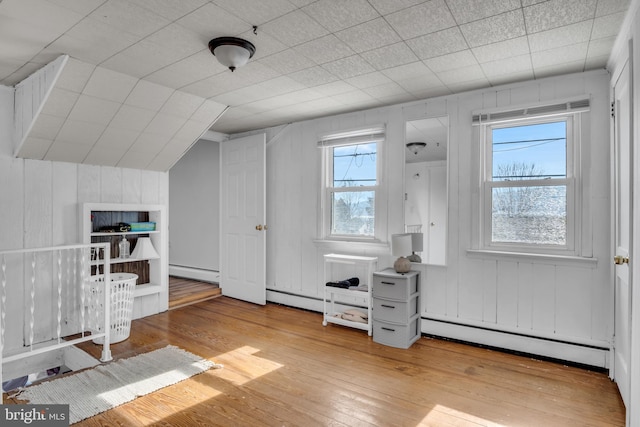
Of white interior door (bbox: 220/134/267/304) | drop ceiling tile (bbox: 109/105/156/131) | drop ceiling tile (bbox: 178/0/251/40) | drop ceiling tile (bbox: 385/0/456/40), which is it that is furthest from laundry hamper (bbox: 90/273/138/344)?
drop ceiling tile (bbox: 385/0/456/40)

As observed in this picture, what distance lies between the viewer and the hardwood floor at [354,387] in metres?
2.25

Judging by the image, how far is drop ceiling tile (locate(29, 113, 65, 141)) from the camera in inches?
120

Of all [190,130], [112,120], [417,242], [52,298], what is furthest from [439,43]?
[52,298]

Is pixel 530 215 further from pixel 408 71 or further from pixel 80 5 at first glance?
pixel 80 5

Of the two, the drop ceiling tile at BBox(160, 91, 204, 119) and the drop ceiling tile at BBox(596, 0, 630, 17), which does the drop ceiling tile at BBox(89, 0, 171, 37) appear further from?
the drop ceiling tile at BBox(596, 0, 630, 17)

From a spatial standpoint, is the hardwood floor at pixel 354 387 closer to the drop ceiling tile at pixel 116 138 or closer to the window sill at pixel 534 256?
the window sill at pixel 534 256

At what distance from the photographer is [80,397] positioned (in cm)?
246

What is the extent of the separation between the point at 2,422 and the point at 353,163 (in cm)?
369

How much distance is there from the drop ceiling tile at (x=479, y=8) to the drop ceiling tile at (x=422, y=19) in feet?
0.15

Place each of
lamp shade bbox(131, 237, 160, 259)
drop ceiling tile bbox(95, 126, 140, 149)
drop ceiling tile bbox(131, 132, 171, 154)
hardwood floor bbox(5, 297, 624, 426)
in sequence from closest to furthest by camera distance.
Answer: hardwood floor bbox(5, 297, 624, 426)
drop ceiling tile bbox(95, 126, 140, 149)
drop ceiling tile bbox(131, 132, 171, 154)
lamp shade bbox(131, 237, 160, 259)

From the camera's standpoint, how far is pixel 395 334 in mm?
3439

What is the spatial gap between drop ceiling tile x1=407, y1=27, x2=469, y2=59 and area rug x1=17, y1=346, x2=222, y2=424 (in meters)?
2.91

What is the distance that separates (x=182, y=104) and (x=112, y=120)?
2.13 feet

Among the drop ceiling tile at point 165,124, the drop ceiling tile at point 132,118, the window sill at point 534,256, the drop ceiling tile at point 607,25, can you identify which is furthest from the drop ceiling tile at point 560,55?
the drop ceiling tile at point 132,118
